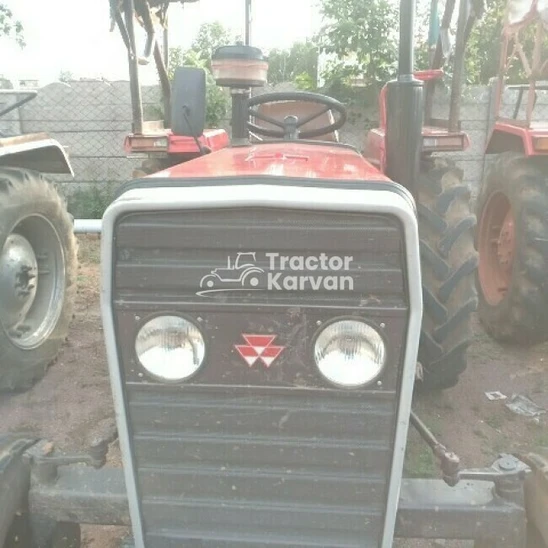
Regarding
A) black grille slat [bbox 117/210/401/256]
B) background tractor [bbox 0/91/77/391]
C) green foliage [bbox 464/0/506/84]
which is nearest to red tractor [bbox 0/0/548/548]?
black grille slat [bbox 117/210/401/256]

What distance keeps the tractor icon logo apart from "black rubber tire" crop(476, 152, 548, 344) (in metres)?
2.52

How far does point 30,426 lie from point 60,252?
1071 millimetres

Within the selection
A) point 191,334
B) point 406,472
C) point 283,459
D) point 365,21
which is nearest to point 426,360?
point 406,472

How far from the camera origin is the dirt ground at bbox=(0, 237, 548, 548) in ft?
10.0

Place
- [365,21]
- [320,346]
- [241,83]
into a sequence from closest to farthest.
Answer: [320,346] → [241,83] → [365,21]

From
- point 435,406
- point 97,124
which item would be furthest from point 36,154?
point 97,124

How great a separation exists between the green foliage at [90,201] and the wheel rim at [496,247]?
15.2ft

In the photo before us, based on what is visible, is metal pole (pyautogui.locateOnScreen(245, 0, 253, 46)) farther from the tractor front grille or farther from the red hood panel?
the tractor front grille

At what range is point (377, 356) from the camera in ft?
5.21

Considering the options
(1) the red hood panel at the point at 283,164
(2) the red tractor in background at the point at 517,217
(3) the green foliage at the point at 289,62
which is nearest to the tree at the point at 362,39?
(2) the red tractor in background at the point at 517,217

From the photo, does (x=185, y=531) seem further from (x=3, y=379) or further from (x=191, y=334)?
(x=3, y=379)

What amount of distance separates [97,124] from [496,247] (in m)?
5.07

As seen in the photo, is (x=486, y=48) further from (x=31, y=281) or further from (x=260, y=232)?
(x=260, y=232)

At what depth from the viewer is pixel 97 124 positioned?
7867 millimetres
